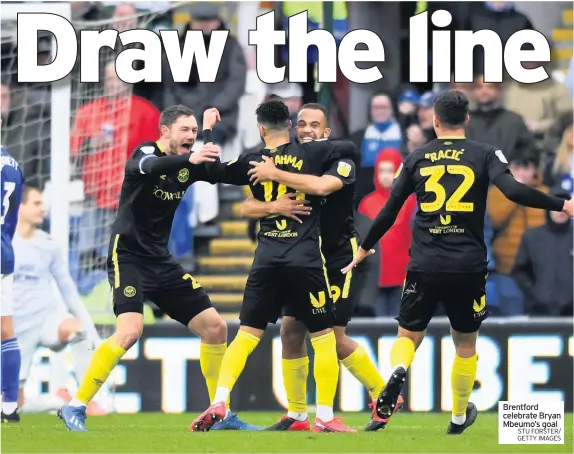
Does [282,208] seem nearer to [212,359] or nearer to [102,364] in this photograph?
[212,359]

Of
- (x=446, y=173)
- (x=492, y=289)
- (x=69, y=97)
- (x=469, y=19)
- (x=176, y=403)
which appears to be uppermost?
(x=469, y=19)

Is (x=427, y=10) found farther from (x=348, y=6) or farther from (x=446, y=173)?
(x=446, y=173)

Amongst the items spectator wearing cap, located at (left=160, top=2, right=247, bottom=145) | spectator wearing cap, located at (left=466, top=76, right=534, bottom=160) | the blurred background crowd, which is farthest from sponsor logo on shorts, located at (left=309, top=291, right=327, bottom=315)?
spectator wearing cap, located at (left=160, top=2, right=247, bottom=145)

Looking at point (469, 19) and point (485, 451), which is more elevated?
point (469, 19)

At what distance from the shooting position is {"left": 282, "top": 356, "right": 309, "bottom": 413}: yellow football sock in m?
9.02

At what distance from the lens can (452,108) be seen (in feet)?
27.2

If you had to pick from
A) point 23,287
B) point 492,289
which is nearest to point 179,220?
point 23,287

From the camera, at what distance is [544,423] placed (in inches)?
309

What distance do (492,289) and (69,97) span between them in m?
4.22

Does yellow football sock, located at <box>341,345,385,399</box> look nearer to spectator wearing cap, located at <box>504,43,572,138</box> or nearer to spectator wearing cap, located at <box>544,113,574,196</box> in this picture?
spectator wearing cap, located at <box>544,113,574,196</box>

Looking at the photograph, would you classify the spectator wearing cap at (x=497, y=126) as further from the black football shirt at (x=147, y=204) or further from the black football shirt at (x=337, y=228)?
the black football shirt at (x=147, y=204)

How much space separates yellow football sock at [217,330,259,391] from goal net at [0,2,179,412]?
14.9 feet

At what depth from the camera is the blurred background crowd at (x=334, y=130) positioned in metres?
13.2

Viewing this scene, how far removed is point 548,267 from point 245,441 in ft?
19.2
